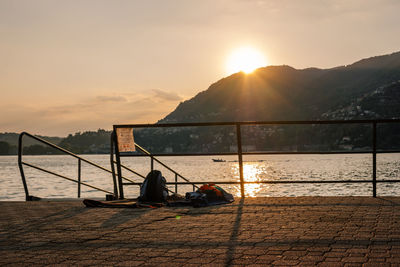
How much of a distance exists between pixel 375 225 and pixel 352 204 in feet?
5.66

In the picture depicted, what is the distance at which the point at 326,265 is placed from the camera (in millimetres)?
3412

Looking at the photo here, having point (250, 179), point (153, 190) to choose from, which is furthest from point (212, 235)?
point (250, 179)

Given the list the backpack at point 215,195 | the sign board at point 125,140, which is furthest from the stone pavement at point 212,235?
the sign board at point 125,140

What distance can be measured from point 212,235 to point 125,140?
4.05 m

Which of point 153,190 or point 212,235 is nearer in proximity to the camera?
point 212,235

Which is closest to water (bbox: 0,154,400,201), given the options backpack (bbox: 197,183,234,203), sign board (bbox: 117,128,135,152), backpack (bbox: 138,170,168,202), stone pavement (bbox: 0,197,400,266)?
sign board (bbox: 117,128,135,152)

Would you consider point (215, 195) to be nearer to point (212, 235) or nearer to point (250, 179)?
point (212, 235)

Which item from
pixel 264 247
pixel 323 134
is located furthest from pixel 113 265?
pixel 323 134

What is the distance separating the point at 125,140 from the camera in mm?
8312

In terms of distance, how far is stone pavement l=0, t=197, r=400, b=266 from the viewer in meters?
3.71

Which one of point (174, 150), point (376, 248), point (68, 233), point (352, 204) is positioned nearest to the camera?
point (376, 248)

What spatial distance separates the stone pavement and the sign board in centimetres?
164

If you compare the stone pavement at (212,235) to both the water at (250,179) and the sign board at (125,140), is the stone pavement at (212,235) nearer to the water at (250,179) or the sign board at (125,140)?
the sign board at (125,140)

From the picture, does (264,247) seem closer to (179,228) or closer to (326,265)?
(326,265)
